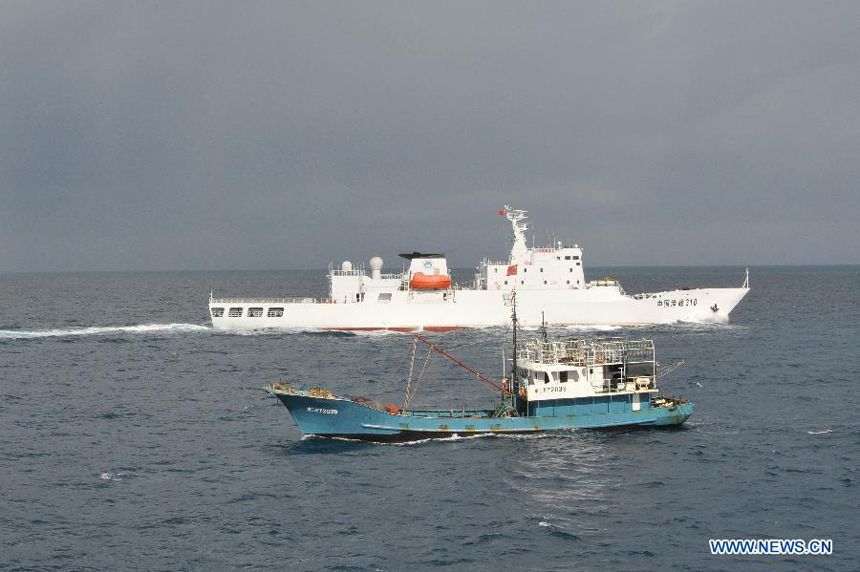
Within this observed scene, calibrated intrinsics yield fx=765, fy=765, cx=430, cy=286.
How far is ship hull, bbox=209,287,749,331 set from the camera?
251 feet

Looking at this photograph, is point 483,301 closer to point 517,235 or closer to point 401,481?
point 517,235

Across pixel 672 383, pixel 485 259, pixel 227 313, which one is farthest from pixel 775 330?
pixel 227 313

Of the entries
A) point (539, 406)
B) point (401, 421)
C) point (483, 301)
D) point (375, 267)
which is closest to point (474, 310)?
point (483, 301)

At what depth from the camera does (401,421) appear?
35.6m

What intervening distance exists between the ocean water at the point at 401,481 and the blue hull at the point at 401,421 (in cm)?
70

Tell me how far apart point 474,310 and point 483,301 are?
50.9 inches

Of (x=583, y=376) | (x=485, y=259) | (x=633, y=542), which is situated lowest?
(x=633, y=542)

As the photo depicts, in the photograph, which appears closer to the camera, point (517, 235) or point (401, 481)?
point (401, 481)

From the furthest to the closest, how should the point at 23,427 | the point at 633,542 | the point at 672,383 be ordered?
the point at 672,383 < the point at 23,427 < the point at 633,542

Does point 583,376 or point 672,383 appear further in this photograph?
point 672,383

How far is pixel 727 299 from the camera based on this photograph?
80.4 meters

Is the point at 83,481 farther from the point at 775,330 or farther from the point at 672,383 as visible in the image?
the point at 775,330

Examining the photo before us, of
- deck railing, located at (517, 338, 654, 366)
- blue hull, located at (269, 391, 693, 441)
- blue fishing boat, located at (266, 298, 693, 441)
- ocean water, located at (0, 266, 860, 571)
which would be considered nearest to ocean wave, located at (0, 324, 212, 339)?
ocean water, located at (0, 266, 860, 571)

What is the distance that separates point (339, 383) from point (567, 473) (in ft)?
74.6
